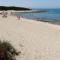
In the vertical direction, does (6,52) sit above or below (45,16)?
above

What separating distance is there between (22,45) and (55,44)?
1500mm

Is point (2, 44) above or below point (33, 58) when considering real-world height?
above

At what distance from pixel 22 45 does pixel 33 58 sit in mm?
1287

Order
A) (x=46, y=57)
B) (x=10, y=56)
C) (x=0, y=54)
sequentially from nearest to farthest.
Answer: (x=0, y=54), (x=10, y=56), (x=46, y=57)

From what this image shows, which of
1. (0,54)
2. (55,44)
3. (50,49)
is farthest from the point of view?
(55,44)

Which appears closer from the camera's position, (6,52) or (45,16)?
(6,52)

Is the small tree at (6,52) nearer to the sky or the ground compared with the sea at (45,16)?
nearer to the sky

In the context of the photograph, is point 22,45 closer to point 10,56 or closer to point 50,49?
point 50,49

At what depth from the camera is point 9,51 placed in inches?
255

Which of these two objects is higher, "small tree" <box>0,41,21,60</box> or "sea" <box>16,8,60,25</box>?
"small tree" <box>0,41,21,60</box>

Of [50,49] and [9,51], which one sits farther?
[50,49]

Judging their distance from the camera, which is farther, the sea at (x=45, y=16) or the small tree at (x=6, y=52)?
the sea at (x=45, y=16)

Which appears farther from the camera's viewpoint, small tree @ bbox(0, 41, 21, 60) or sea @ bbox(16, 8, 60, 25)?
sea @ bbox(16, 8, 60, 25)

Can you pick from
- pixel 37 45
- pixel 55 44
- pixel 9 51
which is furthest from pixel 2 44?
pixel 55 44
